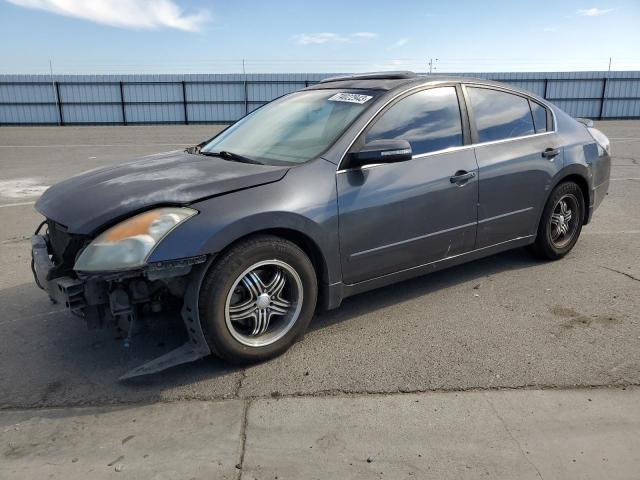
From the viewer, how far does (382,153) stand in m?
3.32

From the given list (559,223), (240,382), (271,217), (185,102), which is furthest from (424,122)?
(185,102)

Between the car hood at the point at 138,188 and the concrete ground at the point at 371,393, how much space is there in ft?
3.10

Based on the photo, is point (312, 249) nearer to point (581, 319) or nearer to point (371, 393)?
point (371, 393)

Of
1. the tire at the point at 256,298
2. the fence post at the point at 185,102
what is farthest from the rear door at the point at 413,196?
the fence post at the point at 185,102

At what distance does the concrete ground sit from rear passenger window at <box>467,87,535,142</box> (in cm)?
126

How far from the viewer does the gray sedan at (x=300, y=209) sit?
288 cm

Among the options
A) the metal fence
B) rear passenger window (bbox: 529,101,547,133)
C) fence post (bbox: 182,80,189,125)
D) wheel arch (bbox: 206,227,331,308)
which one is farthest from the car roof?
fence post (bbox: 182,80,189,125)

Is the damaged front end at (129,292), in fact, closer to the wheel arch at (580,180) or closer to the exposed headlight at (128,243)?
the exposed headlight at (128,243)

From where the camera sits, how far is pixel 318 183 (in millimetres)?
3283

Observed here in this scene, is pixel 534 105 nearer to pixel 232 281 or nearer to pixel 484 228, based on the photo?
pixel 484 228

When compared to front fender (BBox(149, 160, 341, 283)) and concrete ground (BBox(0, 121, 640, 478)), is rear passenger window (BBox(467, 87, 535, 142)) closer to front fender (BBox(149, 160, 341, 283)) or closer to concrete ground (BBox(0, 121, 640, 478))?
concrete ground (BBox(0, 121, 640, 478))

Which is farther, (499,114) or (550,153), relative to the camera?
(550,153)

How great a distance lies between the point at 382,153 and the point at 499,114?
1.62 m

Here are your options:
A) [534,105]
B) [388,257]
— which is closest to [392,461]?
[388,257]
